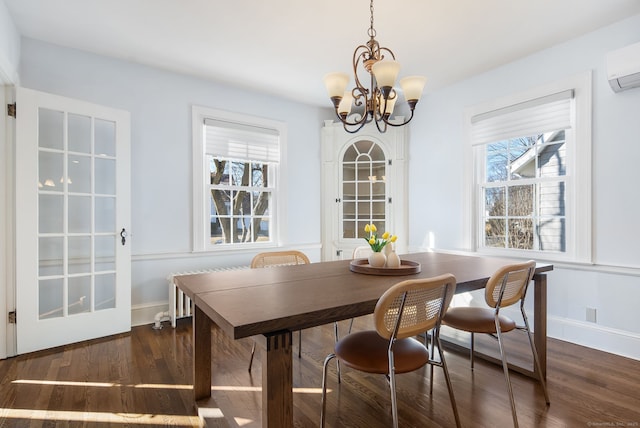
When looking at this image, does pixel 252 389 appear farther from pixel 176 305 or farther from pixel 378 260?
pixel 176 305

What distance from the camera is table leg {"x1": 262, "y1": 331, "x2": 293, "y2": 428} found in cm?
121

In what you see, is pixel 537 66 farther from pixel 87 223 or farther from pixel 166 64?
pixel 87 223

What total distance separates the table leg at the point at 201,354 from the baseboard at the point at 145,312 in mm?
1711

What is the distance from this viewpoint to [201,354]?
6.52ft

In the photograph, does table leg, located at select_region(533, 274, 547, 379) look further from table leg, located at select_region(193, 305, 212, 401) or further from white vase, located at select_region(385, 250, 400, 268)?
table leg, located at select_region(193, 305, 212, 401)

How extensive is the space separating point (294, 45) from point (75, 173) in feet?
7.41

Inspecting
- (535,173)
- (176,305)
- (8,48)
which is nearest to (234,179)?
(176,305)

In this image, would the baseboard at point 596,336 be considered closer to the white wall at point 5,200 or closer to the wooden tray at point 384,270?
the wooden tray at point 384,270

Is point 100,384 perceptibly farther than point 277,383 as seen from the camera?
Yes

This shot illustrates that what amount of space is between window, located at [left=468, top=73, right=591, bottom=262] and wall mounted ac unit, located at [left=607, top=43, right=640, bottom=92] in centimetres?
26

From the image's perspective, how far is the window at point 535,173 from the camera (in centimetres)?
289

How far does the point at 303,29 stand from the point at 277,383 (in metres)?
2.60

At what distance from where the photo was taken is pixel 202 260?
12.3 feet

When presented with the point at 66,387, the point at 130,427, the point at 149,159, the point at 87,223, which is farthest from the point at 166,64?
the point at 130,427
